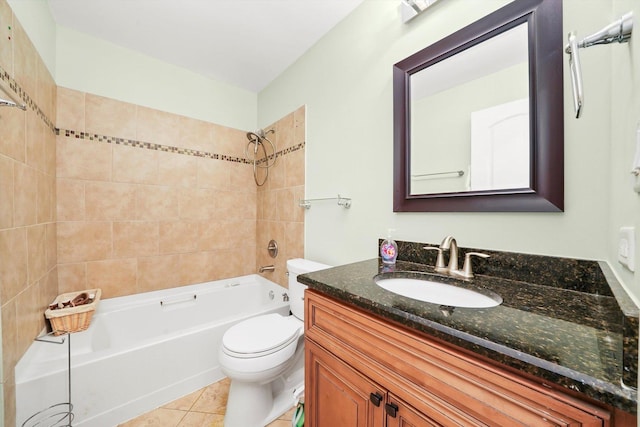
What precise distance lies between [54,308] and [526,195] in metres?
2.47

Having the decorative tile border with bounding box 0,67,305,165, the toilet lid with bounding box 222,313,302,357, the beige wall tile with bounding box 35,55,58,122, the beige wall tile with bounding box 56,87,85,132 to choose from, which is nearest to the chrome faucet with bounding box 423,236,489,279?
the toilet lid with bounding box 222,313,302,357

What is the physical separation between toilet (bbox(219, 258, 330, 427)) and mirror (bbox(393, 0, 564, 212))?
2.94ft

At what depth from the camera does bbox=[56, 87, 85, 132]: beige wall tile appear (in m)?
1.70

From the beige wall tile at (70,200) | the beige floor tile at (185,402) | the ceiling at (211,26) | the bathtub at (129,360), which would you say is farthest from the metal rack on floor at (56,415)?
the ceiling at (211,26)

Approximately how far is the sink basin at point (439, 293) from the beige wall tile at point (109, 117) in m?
2.19

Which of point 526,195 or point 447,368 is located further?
point 526,195

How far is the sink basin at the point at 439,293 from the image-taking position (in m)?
0.86

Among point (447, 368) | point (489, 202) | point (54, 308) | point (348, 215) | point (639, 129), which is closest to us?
point (639, 129)

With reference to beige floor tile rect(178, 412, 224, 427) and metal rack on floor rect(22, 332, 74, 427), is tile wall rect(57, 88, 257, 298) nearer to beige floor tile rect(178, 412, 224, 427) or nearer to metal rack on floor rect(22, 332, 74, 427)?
metal rack on floor rect(22, 332, 74, 427)

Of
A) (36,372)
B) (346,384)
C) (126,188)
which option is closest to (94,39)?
(126,188)

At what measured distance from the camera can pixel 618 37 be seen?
22.5 inches

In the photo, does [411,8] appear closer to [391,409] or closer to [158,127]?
[391,409]

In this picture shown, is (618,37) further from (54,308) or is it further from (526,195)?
(54,308)

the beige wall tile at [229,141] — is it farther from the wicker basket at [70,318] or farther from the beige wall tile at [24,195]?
the wicker basket at [70,318]
